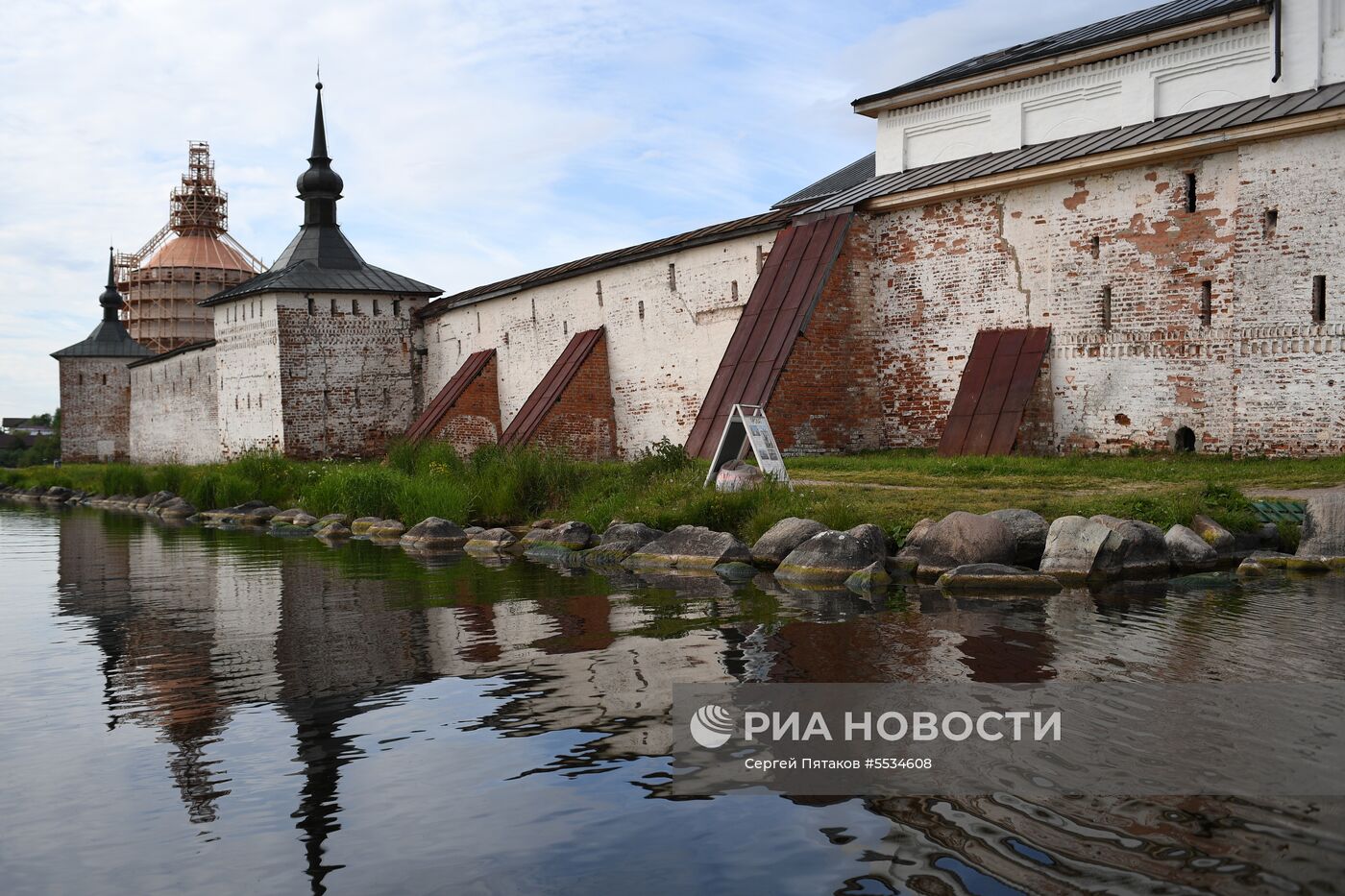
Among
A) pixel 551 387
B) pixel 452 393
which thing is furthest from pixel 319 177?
pixel 551 387

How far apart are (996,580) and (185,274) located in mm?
44895

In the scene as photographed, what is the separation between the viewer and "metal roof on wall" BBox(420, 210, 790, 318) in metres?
20.5

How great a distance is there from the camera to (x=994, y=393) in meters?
16.8

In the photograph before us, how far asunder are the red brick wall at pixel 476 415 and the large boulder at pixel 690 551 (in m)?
16.0

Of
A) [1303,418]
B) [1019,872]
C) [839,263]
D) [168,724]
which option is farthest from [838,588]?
[839,263]

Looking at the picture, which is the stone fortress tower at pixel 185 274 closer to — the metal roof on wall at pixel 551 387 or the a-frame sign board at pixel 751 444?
the metal roof on wall at pixel 551 387

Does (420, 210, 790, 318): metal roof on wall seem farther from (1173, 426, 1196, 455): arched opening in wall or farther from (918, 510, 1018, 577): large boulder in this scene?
(918, 510, 1018, 577): large boulder

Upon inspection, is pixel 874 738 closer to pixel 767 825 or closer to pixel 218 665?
pixel 767 825

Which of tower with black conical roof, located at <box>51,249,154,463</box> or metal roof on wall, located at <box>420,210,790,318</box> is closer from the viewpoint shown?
metal roof on wall, located at <box>420,210,790,318</box>

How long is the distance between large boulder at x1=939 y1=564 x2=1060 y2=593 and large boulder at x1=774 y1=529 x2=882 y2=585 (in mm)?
825

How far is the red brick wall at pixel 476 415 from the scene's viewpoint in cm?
2786

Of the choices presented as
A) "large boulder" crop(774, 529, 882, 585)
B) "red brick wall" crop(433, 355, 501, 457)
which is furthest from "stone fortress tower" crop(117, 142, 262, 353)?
"large boulder" crop(774, 529, 882, 585)

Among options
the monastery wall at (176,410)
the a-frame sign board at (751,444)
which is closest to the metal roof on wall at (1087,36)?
the a-frame sign board at (751,444)

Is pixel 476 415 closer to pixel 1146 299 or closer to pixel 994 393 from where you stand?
pixel 994 393
